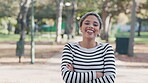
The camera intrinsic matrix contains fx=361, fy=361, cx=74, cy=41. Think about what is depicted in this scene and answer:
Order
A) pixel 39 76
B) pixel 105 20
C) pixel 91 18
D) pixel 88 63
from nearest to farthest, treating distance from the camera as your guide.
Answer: pixel 88 63 < pixel 91 18 < pixel 39 76 < pixel 105 20

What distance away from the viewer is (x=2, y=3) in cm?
5544

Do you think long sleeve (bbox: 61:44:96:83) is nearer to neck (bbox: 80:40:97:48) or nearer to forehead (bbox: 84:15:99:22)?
neck (bbox: 80:40:97:48)

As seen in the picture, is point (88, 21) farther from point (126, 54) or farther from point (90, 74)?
point (126, 54)

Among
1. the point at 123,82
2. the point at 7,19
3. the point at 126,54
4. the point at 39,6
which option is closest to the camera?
the point at 123,82

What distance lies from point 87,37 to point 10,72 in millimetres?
10110

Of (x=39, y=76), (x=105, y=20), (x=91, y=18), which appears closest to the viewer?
(x=91, y=18)

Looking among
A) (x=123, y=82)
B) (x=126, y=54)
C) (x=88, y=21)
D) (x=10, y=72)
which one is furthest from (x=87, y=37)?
(x=126, y=54)

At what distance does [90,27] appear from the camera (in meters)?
2.95

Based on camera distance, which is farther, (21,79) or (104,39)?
(104,39)

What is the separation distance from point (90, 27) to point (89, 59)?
0.27 meters

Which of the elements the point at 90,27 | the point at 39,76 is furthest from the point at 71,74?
the point at 39,76

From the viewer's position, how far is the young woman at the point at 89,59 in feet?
9.41

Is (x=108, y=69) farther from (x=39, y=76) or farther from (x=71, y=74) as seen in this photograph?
(x=39, y=76)

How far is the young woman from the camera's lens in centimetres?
287
